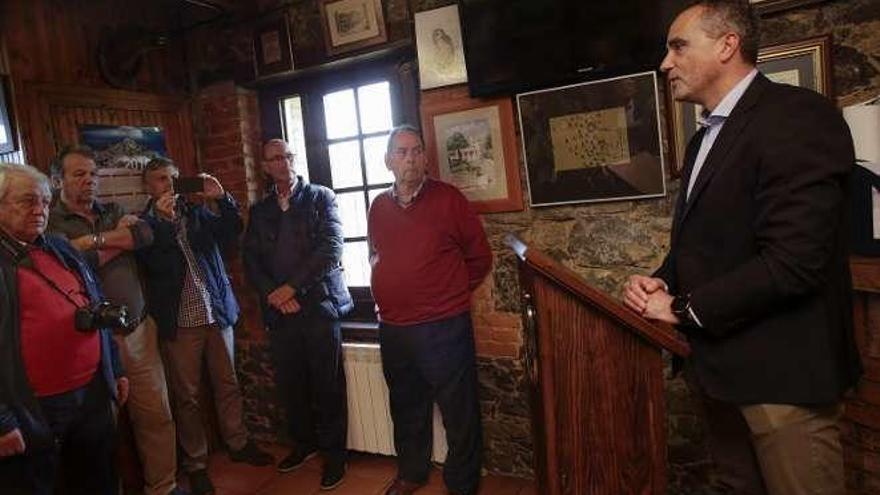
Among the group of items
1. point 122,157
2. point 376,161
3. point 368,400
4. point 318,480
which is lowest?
point 318,480

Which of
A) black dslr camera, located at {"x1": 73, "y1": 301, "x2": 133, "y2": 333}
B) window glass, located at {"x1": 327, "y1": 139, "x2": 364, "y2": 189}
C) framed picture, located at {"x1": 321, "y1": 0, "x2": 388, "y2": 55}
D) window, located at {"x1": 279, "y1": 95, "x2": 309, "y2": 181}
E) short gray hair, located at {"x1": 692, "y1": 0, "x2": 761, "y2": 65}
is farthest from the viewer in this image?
window, located at {"x1": 279, "y1": 95, "x2": 309, "y2": 181}

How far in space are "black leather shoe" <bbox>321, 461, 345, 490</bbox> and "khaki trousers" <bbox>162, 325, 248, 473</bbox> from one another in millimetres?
634

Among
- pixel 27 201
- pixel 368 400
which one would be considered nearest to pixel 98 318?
pixel 27 201

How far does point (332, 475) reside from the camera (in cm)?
265

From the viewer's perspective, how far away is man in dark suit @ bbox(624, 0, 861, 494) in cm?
102

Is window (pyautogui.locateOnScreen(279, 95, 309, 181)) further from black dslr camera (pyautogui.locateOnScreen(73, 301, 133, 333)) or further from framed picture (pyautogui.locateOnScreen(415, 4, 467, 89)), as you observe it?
black dslr camera (pyautogui.locateOnScreen(73, 301, 133, 333))

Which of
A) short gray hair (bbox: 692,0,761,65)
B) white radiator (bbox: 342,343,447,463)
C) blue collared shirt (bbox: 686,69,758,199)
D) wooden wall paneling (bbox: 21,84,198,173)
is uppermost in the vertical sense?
wooden wall paneling (bbox: 21,84,198,173)

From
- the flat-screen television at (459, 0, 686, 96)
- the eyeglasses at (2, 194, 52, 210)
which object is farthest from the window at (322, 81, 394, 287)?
the eyeglasses at (2, 194, 52, 210)

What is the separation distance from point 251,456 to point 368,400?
79 cm

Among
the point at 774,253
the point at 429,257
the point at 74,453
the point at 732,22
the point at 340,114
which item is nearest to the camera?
the point at 774,253

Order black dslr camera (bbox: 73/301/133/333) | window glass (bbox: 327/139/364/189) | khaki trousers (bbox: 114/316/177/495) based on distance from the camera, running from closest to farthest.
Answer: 1. black dslr camera (bbox: 73/301/133/333)
2. khaki trousers (bbox: 114/316/177/495)
3. window glass (bbox: 327/139/364/189)

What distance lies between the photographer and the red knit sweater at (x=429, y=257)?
7.54ft

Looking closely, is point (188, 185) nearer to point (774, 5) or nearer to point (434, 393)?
point (434, 393)

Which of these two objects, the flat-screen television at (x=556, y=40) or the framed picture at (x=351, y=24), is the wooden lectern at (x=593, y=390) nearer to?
the flat-screen television at (x=556, y=40)
